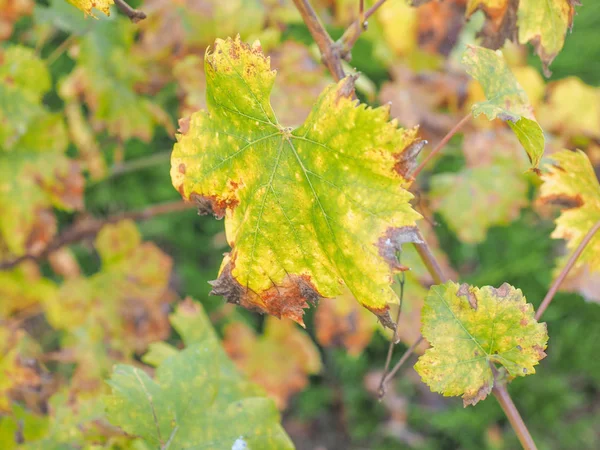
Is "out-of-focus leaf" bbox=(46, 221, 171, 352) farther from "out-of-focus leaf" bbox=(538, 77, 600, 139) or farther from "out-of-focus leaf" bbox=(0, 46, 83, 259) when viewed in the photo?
"out-of-focus leaf" bbox=(538, 77, 600, 139)

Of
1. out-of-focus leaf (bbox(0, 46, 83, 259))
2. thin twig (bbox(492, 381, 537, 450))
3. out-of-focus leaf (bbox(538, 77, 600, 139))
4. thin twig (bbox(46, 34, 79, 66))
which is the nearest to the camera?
thin twig (bbox(492, 381, 537, 450))

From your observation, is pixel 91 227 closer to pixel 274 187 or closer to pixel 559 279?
pixel 274 187

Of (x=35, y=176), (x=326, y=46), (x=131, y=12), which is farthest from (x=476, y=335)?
(x=35, y=176)

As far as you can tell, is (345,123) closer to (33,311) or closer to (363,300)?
(363,300)

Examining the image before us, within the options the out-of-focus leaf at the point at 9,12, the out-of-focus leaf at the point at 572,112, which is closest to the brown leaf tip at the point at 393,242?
the out-of-focus leaf at the point at 9,12

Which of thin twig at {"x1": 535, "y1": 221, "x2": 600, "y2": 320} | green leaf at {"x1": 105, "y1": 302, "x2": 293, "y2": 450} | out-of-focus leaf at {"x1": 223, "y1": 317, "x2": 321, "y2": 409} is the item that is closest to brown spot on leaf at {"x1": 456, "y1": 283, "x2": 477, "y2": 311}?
thin twig at {"x1": 535, "y1": 221, "x2": 600, "y2": 320}

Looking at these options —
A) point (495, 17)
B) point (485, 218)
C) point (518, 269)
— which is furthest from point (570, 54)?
point (495, 17)

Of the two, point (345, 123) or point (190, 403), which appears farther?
point (190, 403)
